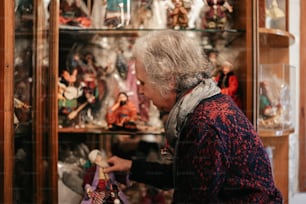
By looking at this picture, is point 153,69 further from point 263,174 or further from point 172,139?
point 263,174

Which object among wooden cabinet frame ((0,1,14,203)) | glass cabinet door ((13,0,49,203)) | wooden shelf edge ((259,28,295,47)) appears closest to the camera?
wooden cabinet frame ((0,1,14,203))

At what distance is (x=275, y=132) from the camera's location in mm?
1136

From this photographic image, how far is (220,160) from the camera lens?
72 centimetres

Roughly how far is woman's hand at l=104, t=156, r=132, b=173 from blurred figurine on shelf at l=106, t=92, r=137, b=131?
12cm

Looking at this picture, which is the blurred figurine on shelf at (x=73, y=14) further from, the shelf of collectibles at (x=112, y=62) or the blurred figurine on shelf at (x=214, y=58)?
the blurred figurine on shelf at (x=214, y=58)

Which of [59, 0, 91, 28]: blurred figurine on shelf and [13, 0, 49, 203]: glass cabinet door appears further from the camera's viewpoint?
[59, 0, 91, 28]: blurred figurine on shelf

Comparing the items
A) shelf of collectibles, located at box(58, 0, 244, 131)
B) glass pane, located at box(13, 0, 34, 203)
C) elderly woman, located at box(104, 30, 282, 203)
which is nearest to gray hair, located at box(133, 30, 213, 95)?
elderly woman, located at box(104, 30, 282, 203)

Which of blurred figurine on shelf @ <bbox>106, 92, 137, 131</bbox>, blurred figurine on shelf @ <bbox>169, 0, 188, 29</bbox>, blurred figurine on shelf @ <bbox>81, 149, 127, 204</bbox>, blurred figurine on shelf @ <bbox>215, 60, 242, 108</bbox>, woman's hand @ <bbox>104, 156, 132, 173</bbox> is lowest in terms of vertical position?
blurred figurine on shelf @ <bbox>81, 149, 127, 204</bbox>

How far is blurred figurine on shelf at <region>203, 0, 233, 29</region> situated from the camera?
1141 mm

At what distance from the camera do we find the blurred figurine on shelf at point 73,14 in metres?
1.15

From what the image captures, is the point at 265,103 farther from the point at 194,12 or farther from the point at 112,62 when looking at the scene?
the point at 112,62

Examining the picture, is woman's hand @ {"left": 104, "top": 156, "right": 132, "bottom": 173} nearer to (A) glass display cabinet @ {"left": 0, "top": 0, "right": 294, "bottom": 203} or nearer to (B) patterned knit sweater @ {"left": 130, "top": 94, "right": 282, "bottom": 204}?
(A) glass display cabinet @ {"left": 0, "top": 0, "right": 294, "bottom": 203}

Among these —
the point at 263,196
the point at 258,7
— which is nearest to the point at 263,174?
the point at 263,196

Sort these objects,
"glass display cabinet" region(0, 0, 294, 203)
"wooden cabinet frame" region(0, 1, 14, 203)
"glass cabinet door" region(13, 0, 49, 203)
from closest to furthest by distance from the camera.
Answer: "wooden cabinet frame" region(0, 1, 14, 203) < "glass cabinet door" region(13, 0, 49, 203) < "glass display cabinet" region(0, 0, 294, 203)
